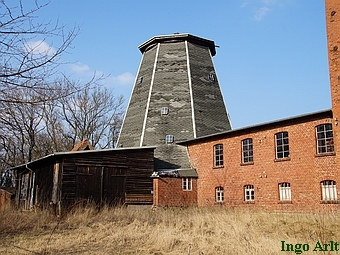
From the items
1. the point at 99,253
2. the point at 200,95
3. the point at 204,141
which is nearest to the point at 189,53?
the point at 200,95

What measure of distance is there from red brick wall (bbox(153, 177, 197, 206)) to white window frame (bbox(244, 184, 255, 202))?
12.5 feet

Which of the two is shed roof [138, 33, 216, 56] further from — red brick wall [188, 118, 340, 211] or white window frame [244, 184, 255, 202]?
white window frame [244, 184, 255, 202]

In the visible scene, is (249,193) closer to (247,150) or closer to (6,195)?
(247,150)

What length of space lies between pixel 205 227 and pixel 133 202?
9951 mm

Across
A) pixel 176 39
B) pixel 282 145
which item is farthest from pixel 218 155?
pixel 176 39

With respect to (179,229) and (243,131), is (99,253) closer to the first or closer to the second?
(179,229)

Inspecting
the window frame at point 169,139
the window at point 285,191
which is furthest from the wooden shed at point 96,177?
the window at point 285,191

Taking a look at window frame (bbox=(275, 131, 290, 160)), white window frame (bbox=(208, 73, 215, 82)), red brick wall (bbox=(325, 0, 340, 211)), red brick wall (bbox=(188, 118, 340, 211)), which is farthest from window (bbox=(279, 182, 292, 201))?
white window frame (bbox=(208, 73, 215, 82))

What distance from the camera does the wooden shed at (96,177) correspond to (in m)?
18.3

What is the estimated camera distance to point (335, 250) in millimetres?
7102

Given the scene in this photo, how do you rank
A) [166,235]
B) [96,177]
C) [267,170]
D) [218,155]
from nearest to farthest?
1. [166,235]
2. [267,170]
3. [96,177]
4. [218,155]

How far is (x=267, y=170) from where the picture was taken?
18.3 metres

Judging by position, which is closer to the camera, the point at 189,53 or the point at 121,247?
the point at 121,247

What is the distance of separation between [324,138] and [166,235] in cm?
992
